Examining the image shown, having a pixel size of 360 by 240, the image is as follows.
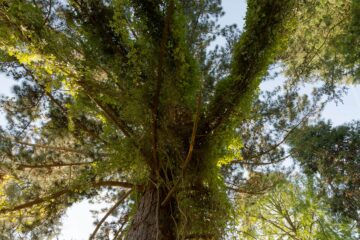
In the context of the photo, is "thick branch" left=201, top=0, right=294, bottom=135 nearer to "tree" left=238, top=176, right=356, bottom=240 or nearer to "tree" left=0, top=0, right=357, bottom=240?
"tree" left=0, top=0, right=357, bottom=240

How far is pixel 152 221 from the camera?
3.97m

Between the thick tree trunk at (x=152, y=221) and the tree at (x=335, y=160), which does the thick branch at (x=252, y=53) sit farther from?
the tree at (x=335, y=160)

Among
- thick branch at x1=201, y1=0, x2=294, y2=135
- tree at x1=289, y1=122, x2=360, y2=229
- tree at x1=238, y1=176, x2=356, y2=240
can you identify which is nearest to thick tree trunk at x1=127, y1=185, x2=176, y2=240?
thick branch at x1=201, y1=0, x2=294, y2=135

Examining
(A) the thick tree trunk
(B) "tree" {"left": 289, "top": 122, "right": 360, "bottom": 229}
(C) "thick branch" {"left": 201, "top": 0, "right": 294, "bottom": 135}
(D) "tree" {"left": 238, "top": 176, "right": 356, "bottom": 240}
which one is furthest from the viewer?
(B) "tree" {"left": 289, "top": 122, "right": 360, "bottom": 229}

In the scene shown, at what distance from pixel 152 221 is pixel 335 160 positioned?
728cm

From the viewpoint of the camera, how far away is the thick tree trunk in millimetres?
3811

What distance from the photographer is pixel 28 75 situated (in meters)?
5.40

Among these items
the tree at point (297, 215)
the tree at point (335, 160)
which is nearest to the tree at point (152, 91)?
the tree at point (297, 215)

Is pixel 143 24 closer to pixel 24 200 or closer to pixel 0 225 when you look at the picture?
pixel 24 200

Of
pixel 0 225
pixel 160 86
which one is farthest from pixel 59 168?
pixel 160 86

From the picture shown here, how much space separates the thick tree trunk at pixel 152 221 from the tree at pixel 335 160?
5.40 meters

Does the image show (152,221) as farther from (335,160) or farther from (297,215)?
(335,160)

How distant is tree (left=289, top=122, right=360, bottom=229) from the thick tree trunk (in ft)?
17.7

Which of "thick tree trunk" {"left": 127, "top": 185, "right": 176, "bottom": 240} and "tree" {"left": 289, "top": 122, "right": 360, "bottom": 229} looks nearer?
"thick tree trunk" {"left": 127, "top": 185, "right": 176, "bottom": 240}
